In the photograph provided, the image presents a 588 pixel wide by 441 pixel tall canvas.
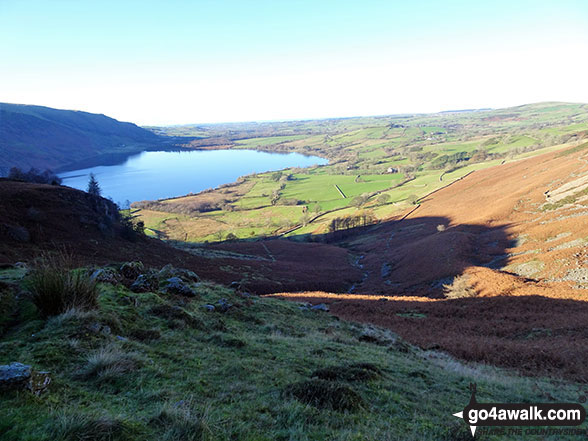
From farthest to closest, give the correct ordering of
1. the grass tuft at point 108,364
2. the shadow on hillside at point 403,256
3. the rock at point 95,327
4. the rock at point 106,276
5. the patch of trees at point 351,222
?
the patch of trees at point 351,222 < the shadow on hillside at point 403,256 < the rock at point 106,276 < the rock at point 95,327 < the grass tuft at point 108,364

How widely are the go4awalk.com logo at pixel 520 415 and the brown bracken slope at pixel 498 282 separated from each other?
4.72 m

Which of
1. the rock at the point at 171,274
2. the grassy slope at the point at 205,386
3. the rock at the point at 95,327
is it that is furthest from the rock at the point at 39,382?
the rock at the point at 171,274

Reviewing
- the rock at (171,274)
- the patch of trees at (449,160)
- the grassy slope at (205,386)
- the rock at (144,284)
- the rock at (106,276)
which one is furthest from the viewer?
the patch of trees at (449,160)

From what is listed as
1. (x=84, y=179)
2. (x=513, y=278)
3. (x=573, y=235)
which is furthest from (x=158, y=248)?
(x=84, y=179)

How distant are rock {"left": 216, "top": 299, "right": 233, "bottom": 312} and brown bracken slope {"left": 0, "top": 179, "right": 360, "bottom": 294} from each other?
13410 mm

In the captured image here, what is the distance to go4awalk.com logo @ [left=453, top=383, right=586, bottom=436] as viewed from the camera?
20.0 ft

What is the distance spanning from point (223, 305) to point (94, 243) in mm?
25129

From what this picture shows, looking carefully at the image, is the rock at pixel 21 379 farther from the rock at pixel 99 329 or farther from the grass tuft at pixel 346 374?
the grass tuft at pixel 346 374

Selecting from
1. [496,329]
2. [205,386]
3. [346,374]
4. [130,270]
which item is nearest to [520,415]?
[346,374]

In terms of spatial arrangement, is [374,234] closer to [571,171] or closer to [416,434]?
[571,171]

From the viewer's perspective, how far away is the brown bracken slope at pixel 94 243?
25.9 m

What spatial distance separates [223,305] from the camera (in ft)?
45.5

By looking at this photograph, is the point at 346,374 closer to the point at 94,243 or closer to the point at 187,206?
the point at 94,243

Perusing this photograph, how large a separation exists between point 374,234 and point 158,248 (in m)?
50.0
